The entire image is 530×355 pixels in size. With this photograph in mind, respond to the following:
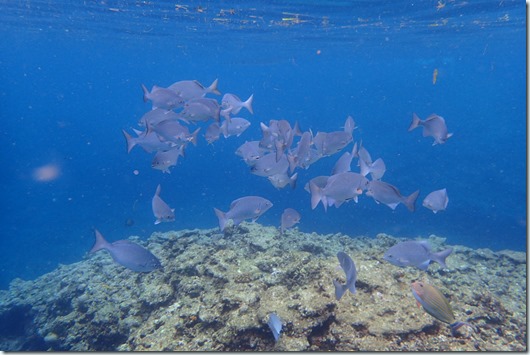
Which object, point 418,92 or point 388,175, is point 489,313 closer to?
point 388,175

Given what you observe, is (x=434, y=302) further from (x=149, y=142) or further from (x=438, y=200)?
(x=149, y=142)

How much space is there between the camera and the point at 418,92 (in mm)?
111625

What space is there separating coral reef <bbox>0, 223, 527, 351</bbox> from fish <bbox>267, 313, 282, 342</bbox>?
Answer: 27 cm

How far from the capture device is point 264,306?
469cm

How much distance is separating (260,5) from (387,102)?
89.3 metres

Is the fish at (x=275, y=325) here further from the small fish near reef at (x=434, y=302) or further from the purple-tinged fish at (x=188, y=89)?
the purple-tinged fish at (x=188, y=89)

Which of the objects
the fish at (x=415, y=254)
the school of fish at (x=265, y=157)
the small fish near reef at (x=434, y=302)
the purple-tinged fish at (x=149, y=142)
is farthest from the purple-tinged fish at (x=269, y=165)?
the small fish near reef at (x=434, y=302)

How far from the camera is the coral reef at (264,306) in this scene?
14.5 feet

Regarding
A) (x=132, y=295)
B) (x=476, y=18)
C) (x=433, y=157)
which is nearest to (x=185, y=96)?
(x=132, y=295)

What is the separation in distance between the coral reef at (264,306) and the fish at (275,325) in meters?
0.27

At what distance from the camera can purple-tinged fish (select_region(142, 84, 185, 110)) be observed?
690 centimetres

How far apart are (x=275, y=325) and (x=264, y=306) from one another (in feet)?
2.15

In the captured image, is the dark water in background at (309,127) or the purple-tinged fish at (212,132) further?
the dark water in background at (309,127)

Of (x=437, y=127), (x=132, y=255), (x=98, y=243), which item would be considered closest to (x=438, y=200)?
(x=437, y=127)
